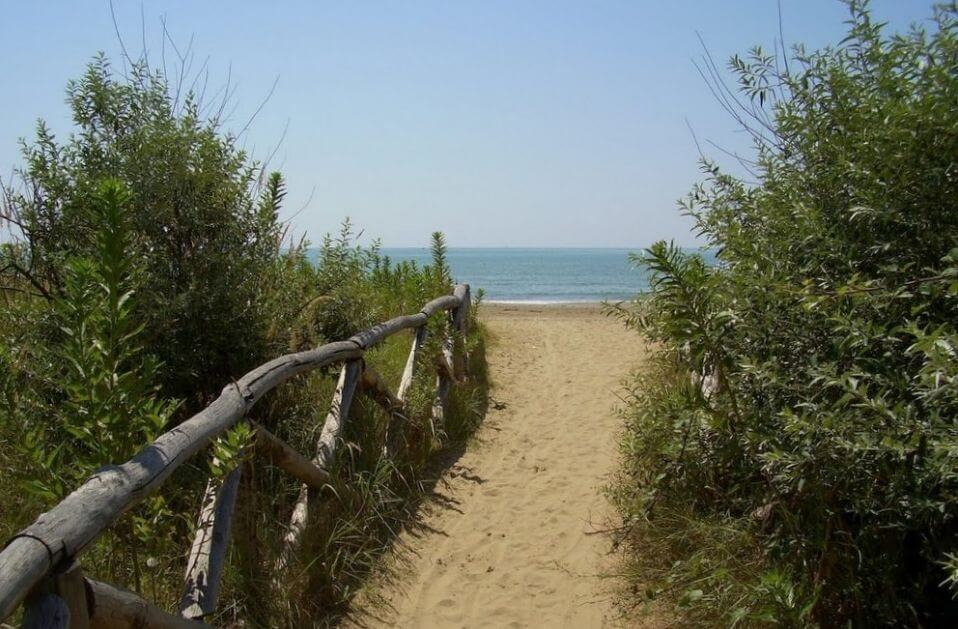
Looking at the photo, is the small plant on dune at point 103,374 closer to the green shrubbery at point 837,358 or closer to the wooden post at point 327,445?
the wooden post at point 327,445

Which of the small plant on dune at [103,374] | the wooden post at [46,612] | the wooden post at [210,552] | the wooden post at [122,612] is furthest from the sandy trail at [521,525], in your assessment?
the wooden post at [46,612]

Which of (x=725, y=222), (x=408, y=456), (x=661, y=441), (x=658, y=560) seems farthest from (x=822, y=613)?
(x=408, y=456)

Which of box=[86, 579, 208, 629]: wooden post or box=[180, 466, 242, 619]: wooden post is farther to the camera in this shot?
box=[180, 466, 242, 619]: wooden post

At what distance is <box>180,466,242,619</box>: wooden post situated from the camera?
10.00 ft

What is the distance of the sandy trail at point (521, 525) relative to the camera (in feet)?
13.4

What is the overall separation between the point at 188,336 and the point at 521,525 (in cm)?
271

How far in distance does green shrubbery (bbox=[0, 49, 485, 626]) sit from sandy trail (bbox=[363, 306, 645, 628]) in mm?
358

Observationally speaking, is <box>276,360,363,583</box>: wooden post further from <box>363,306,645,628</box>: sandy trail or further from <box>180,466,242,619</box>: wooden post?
<box>363,306,645,628</box>: sandy trail

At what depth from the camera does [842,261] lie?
3.22 m

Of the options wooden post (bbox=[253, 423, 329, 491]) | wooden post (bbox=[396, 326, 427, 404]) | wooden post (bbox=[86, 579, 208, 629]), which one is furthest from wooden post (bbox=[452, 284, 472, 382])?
wooden post (bbox=[86, 579, 208, 629])

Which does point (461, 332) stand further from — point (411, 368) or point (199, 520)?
point (199, 520)

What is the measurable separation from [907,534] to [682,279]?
1549 mm

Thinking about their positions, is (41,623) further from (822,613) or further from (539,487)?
(539,487)

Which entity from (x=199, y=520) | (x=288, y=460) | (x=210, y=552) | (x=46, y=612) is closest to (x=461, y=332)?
(x=288, y=460)
